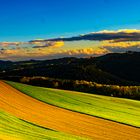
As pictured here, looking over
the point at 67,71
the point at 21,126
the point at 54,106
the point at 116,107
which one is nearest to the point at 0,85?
the point at 54,106

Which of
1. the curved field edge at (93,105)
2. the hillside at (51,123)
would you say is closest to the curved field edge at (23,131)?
the hillside at (51,123)

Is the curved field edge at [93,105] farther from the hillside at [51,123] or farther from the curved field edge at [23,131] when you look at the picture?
the curved field edge at [23,131]

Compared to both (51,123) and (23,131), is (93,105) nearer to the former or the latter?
(51,123)

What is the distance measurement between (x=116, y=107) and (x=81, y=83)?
32.9 meters

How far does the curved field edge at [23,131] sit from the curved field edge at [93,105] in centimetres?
1500

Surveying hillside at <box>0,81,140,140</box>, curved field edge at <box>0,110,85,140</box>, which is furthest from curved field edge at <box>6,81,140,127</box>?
curved field edge at <box>0,110,85,140</box>

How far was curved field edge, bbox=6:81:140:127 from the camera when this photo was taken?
54.0 metres

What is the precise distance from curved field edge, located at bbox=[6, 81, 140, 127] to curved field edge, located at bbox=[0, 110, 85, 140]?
49.2 feet

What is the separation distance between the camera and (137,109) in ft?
208

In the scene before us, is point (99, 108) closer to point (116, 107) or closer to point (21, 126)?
point (116, 107)

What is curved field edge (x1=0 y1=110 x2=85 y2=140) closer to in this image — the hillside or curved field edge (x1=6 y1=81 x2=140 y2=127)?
the hillside

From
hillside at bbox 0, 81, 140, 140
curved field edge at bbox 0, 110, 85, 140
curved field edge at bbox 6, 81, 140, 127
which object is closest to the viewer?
curved field edge at bbox 0, 110, 85, 140

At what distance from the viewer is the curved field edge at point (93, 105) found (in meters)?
54.0

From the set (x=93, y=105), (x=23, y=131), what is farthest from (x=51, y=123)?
(x=93, y=105)
